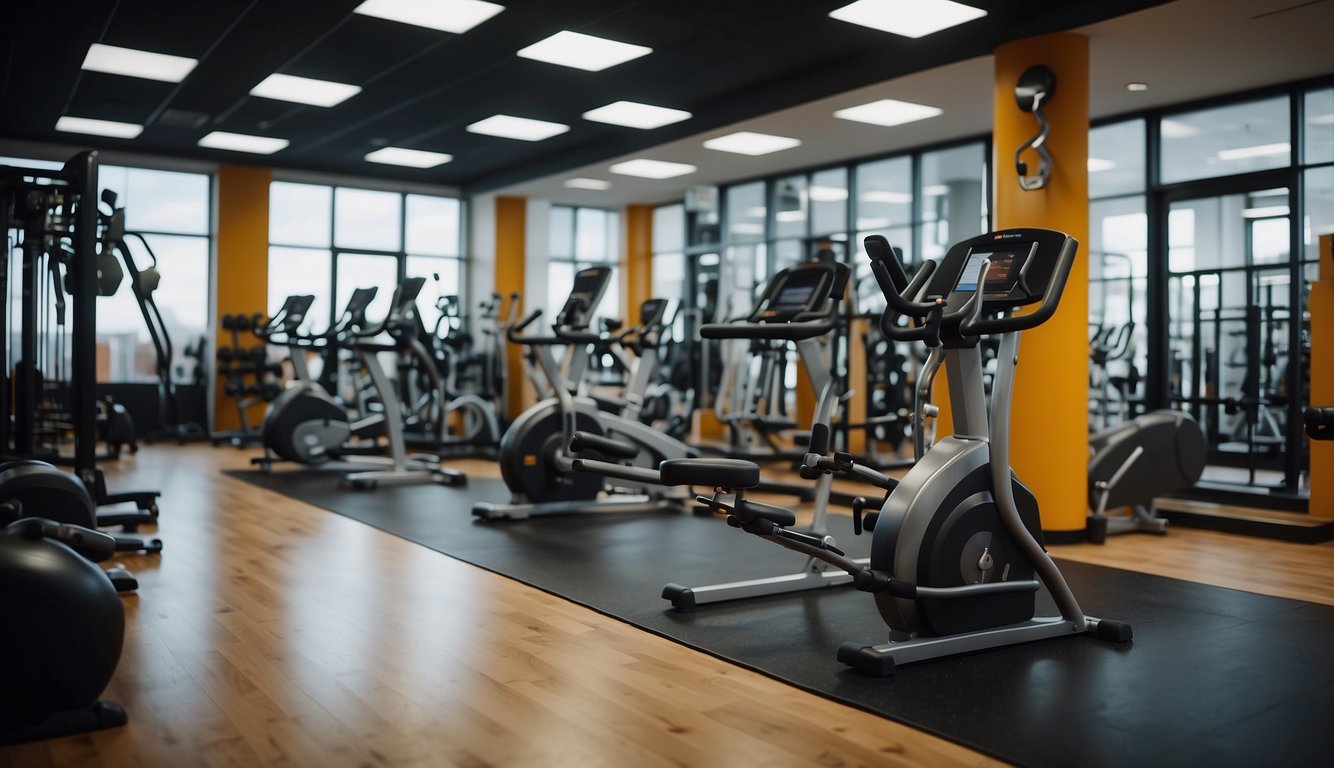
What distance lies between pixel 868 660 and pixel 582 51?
516cm

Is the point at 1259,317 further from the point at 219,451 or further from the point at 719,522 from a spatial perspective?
the point at 219,451

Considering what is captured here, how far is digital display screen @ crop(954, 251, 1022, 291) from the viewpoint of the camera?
10.1 feet

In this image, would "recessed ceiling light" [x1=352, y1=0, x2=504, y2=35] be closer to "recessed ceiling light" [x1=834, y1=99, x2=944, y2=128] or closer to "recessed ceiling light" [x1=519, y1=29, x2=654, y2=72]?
"recessed ceiling light" [x1=519, y1=29, x2=654, y2=72]

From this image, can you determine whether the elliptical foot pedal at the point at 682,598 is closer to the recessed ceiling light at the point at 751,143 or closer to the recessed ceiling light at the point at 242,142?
the recessed ceiling light at the point at 751,143

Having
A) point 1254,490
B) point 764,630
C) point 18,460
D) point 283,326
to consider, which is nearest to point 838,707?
point 764,630

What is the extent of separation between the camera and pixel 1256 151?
270 inches

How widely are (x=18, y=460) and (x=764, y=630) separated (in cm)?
276

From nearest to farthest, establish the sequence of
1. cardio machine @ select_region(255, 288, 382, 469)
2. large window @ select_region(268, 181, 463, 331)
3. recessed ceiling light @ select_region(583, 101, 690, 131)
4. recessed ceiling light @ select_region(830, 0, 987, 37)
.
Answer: recessed ceiling light @ select_region(830, 0, 987, 37), cardio machine @ select_region(255, 288, 382, 469), recessed ceiling light @ select_region(583, 101, 690, 131), large window @ select_region(268, 181, 463, 331)

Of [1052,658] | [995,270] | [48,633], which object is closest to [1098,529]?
[1052,658]

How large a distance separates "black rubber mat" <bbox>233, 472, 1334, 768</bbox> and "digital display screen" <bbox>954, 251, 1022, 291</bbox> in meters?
1.08

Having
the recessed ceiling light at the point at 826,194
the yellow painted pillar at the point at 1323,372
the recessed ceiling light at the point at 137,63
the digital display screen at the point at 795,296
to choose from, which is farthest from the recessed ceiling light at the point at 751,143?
the digital display screen at the point at 795,296

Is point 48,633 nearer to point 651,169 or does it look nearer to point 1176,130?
point 1176,130

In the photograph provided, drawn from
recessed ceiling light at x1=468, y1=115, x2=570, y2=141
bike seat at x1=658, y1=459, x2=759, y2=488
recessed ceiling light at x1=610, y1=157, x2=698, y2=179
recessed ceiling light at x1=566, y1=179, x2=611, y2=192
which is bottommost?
bike seat at x1=658, y1=459, x2=759, y2=488

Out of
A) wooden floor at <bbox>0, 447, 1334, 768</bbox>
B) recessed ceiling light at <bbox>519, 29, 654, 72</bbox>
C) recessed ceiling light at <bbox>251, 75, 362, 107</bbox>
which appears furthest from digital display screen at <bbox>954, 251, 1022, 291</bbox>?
recessed ceiling light at <bbox>251, 75, 362, 107</bbox>
